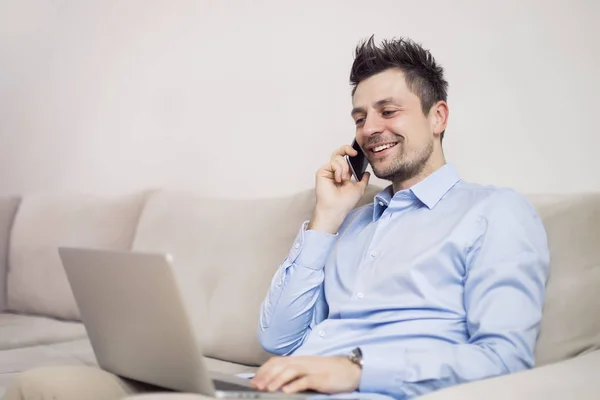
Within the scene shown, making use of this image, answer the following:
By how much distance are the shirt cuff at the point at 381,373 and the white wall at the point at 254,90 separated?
81 centimetres

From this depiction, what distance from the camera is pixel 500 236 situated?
144cm

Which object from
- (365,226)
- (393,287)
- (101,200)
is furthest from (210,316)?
(101,200)

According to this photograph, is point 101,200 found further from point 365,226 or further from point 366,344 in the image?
point 366,344

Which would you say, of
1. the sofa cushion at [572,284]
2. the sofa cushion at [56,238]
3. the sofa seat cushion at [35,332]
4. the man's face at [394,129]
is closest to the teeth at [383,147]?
the man's face at [394,129]

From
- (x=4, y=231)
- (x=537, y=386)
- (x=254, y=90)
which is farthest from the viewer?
(x=4, y=231)

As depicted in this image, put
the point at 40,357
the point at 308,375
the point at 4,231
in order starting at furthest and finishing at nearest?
the point at 4,231 → the point at 40,357 → the point at 308,375

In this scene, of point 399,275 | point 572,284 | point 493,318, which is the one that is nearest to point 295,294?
point 399,275

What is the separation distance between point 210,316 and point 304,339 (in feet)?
1.28

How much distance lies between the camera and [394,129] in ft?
5.54

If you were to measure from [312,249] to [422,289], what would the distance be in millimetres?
318

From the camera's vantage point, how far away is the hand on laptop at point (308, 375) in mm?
1262

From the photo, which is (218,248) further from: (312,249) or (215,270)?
(312,249)

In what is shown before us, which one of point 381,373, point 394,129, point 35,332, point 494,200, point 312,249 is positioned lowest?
point 35,332

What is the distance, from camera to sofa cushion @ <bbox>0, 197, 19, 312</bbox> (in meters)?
2.87
